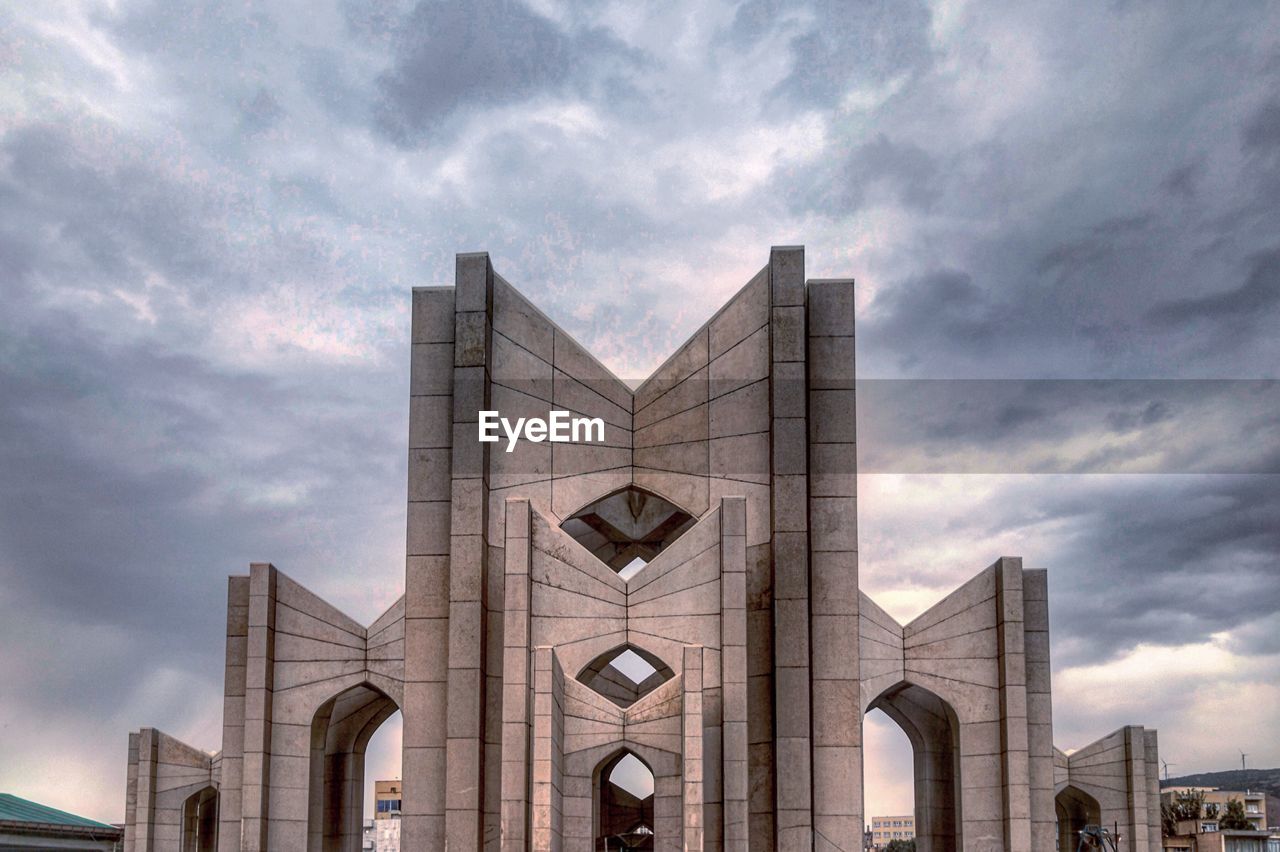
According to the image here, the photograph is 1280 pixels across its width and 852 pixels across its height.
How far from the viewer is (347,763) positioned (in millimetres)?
34781

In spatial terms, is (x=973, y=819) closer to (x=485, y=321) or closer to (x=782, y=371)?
(x=782, y=371)

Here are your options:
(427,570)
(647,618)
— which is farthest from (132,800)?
(647,618)

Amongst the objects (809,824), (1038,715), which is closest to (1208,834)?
(1038,715)

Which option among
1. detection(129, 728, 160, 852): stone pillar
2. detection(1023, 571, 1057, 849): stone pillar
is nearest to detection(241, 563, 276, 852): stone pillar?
detection(129, 728, 160, 852): stone pillar

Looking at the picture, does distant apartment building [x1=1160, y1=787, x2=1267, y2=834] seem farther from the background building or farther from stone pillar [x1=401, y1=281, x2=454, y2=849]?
stone pillar [x1=401, y1=281, x2=454, y2=849]

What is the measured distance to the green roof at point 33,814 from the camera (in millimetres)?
39822

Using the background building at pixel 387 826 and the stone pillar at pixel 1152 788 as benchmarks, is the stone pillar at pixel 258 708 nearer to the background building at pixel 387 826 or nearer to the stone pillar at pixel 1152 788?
the stone pillar at pixel 1152 788

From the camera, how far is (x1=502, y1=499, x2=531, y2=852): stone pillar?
72.5 ft

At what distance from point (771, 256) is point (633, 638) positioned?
26.6 feet

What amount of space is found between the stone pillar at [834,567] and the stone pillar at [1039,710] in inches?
215

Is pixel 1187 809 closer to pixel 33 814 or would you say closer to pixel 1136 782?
pixel 1136 782

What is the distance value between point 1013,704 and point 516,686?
1099 centimetres

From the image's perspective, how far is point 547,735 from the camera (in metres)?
20.9

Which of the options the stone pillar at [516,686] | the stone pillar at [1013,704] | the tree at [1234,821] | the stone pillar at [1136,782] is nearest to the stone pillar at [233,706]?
the stone pillar at [516,686]
